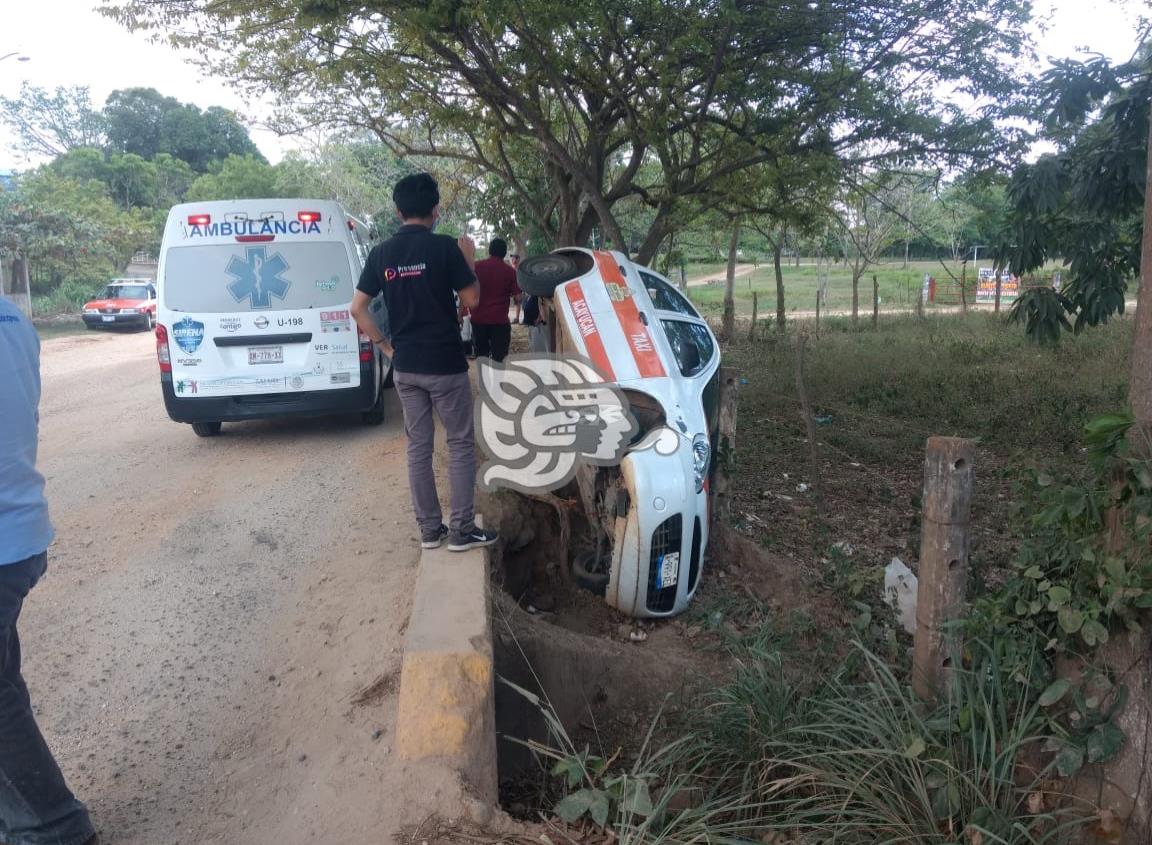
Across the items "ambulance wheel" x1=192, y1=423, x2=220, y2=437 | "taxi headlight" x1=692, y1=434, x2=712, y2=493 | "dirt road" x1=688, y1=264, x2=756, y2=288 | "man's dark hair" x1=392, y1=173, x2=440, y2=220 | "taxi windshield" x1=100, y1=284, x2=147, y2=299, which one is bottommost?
"ambulance wheel" x1=192, y1=423, x2=220, y2=437

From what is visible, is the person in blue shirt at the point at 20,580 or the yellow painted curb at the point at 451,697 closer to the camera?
the person in blue shirt at the point at 20,580

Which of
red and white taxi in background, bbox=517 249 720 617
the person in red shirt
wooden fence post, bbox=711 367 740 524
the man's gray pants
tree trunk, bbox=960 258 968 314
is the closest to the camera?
the man's gray pants

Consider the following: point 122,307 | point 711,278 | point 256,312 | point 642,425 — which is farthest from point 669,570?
point 711,278

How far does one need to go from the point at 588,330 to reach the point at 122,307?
2138 centimetres

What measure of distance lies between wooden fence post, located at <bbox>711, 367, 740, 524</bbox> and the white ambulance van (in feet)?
11.7

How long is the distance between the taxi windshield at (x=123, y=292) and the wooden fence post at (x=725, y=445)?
2214cm

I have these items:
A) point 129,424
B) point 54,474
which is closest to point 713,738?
point 54,474

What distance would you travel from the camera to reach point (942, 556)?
3080mm

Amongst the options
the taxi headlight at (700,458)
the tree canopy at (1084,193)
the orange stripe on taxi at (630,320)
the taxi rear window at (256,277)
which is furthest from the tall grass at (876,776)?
the taxi rear window at (256,277)

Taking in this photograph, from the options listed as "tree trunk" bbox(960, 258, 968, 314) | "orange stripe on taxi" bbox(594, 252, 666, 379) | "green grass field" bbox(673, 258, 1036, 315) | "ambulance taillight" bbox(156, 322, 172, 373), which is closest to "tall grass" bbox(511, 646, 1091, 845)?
"orange stripe on taxi" bbox(594, 252, 666, 379)

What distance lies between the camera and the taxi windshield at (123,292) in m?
23.3

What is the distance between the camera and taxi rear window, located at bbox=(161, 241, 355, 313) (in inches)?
297

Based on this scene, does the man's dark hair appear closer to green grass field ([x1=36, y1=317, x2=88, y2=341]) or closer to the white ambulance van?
the white ambulance van

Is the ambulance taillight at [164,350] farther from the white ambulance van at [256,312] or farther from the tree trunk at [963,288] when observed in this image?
the tree trunk at [963,288]
